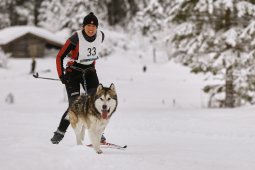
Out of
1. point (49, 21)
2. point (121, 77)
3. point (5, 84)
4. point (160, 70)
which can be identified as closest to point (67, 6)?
point (49, 21)

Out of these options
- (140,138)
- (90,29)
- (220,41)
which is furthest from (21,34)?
(90,29)

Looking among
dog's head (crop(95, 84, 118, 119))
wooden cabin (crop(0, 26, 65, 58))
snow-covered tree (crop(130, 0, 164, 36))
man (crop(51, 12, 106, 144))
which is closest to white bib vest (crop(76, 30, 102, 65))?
man (crop(51, 12, 106, 144))

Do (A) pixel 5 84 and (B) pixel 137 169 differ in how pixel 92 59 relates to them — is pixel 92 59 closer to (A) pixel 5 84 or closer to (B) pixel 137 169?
(B) pixel 137 169

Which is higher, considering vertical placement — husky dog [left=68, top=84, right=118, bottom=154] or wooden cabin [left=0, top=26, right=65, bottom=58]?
wooden cabin [left=0, top=26, right=65, bottom=58]

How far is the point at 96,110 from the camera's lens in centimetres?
706

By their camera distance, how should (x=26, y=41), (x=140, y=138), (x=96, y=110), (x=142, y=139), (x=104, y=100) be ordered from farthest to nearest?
(x=26, y=41)
(x=140, y=138)
(x=142, y=139)
(x=96, y=110)
(x=104, y=100)

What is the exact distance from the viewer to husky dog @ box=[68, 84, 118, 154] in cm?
697

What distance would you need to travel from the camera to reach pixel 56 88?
99.4 ft

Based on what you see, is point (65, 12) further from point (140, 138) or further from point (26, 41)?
point (140, 138)

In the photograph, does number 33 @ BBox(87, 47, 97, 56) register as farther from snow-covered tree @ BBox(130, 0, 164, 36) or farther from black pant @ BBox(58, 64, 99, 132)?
snow-covered tree @ BBox(130, 0, 164, 36)

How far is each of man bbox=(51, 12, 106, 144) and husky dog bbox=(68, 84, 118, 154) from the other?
0.32 m

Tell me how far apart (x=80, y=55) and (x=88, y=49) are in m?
0.17

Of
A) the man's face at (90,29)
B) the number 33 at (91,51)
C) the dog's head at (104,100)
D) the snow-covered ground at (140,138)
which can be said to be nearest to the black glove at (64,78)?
the number 33 at (91,51)

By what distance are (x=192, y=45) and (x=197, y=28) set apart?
79 cm
